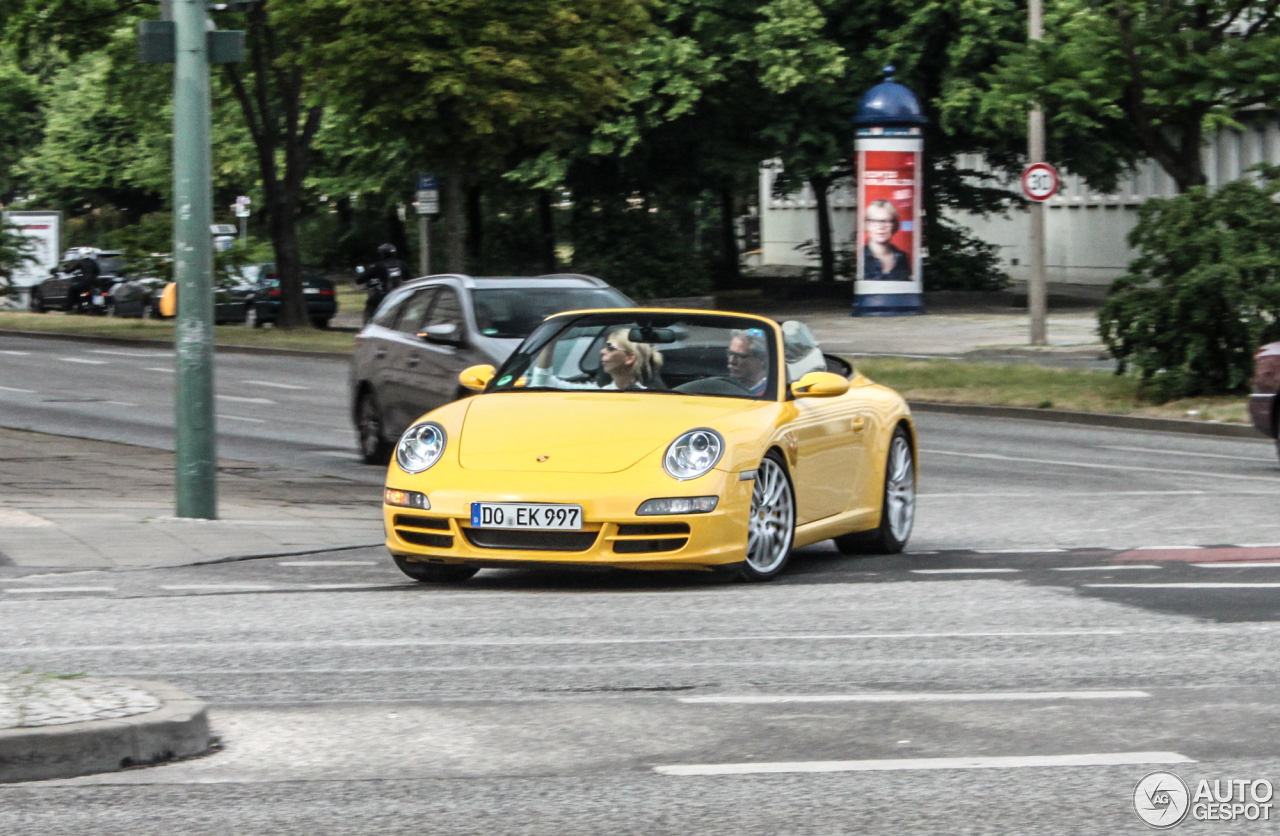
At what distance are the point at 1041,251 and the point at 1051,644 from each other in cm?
2253

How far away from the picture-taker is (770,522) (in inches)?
392

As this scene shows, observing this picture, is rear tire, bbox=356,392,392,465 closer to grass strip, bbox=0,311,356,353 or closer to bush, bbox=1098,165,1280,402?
bush, bbox=1098,165,1280,402

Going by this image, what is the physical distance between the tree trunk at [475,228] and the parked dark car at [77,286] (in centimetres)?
852

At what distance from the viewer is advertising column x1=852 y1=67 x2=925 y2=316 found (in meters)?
39.9

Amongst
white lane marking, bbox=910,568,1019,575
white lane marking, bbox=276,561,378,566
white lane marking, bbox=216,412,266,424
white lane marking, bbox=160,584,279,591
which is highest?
white lane marking, bbox=216,412,266,424

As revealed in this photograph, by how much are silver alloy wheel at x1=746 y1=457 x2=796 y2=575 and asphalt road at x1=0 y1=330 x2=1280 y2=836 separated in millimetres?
164

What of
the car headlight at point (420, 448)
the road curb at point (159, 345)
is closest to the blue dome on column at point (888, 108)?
the road curb at point (159, 345)

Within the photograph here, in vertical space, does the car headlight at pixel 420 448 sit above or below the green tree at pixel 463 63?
below

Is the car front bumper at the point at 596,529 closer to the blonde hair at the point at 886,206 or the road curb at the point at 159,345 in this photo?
the road curb at the point at 159,345

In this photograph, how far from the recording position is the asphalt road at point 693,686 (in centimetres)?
519

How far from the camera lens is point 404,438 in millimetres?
9867

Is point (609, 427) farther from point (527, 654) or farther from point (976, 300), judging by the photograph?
point (976, 300)

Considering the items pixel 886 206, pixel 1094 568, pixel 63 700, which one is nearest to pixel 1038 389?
pixel 1094 568

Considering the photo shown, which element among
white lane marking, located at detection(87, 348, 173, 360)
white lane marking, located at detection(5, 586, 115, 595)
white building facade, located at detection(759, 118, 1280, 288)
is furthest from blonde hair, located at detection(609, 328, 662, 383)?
white building facade, located at detection(759, 118, 1280, 288)
